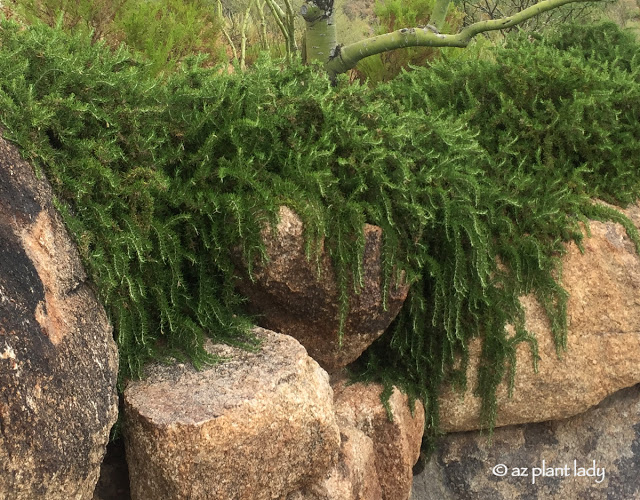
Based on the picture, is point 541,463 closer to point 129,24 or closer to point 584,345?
point 584,345

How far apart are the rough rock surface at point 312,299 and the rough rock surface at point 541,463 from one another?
3.97 ft

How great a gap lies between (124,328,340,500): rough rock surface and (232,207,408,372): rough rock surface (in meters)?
0.30

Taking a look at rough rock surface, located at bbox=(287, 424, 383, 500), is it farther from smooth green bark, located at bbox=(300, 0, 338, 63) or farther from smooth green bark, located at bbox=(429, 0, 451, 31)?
smooth green bark, located at bbox=(429, 0, 451, 31)

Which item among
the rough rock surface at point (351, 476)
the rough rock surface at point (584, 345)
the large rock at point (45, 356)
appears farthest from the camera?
the rough rock surface at point (584, 345)

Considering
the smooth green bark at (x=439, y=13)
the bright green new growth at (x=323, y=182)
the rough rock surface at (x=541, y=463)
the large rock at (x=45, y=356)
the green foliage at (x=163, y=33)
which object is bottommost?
the rough rock surface at (x=541, y=463)

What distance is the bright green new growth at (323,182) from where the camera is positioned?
9.04 feet

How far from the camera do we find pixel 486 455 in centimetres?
410

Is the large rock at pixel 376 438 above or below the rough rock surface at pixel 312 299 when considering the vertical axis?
below

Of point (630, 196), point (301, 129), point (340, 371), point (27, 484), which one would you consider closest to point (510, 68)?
point (630, 196)

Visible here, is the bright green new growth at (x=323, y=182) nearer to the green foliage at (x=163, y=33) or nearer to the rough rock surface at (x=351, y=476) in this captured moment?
the rough rock surface at (x=351, y=476)

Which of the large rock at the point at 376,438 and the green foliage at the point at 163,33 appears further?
the green foliage at the point at 163,33

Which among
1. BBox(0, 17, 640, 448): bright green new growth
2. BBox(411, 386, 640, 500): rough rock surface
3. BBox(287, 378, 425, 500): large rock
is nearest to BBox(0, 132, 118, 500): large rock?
BBox(0, 17, 640, 448): bright green new growth

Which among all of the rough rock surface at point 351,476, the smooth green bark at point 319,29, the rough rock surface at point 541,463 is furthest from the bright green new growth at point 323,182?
the smooth green bark at point 319,29

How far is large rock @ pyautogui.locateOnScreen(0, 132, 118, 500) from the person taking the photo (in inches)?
81.7
